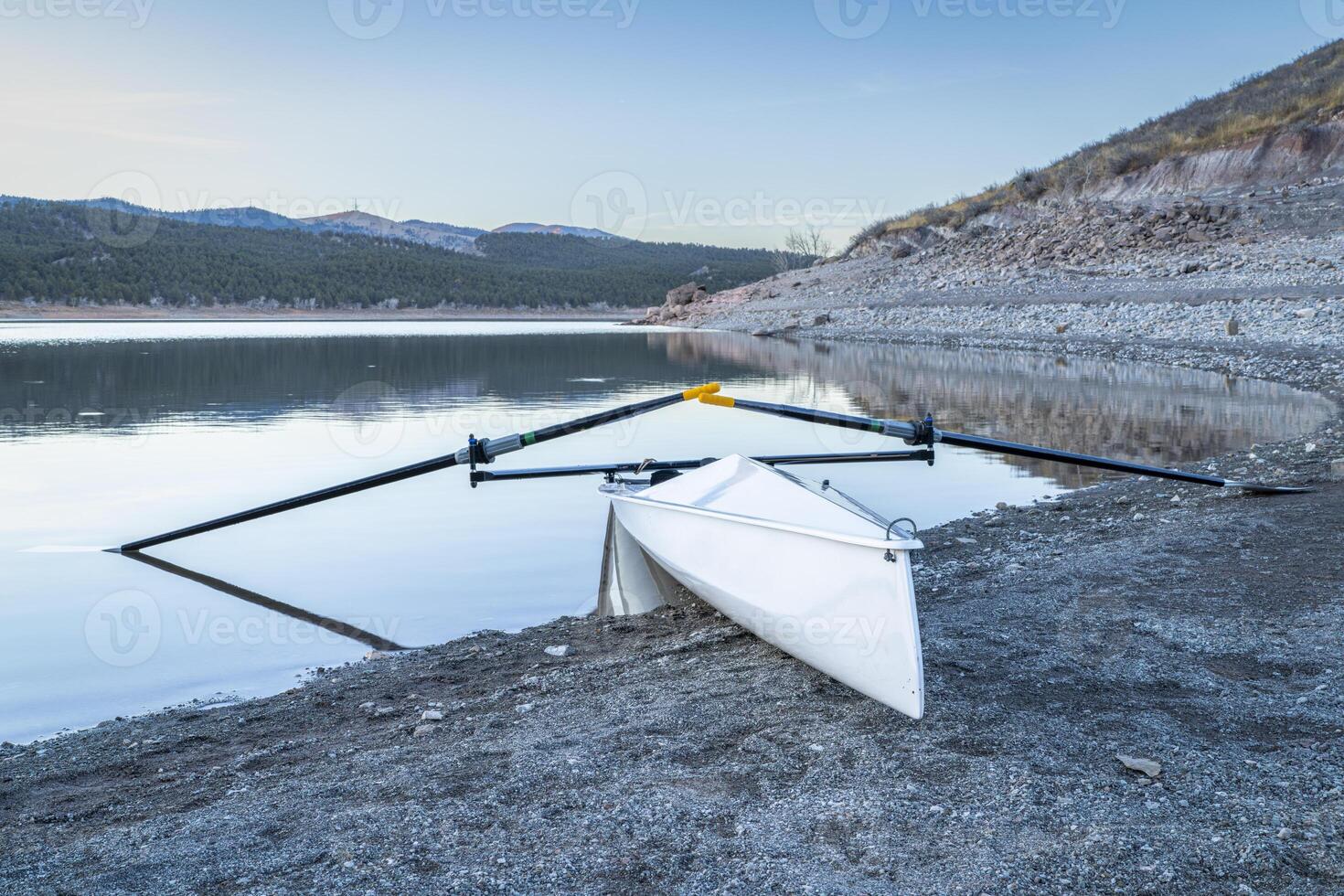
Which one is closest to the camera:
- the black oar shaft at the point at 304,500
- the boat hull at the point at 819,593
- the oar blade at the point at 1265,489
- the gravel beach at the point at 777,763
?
the gravel beach at the point at 777,763

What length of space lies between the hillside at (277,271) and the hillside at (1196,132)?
50.3m

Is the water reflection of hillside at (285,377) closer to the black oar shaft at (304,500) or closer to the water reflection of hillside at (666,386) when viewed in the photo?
the water reflection of hillside at (666,386)

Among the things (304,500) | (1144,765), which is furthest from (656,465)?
(1144,765)

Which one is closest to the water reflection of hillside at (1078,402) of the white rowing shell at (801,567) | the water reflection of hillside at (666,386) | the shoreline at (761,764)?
the water reflection of hillside at (666,386)

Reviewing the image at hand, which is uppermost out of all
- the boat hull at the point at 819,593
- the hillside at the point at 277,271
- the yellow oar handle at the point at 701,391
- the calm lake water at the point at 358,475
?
the hillside at the point at 277,271

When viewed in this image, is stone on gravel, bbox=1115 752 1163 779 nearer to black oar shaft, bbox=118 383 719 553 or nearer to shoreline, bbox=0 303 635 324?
black oar shaft, bbox=118 383 719 553

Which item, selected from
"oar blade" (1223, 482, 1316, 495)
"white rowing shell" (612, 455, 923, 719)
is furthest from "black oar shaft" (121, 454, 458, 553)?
"oar blade" (1223, 482, 1316, 495)

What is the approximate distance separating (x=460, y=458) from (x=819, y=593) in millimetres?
3815

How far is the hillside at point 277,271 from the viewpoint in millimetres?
75188

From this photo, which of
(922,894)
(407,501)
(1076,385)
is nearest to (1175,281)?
(1076,385)

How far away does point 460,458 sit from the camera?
754 cm

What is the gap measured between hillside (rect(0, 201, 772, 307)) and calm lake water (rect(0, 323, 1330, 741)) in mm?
54175

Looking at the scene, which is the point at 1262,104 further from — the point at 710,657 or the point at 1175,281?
the point at 710,657

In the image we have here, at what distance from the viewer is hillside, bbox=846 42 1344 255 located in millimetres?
35750
